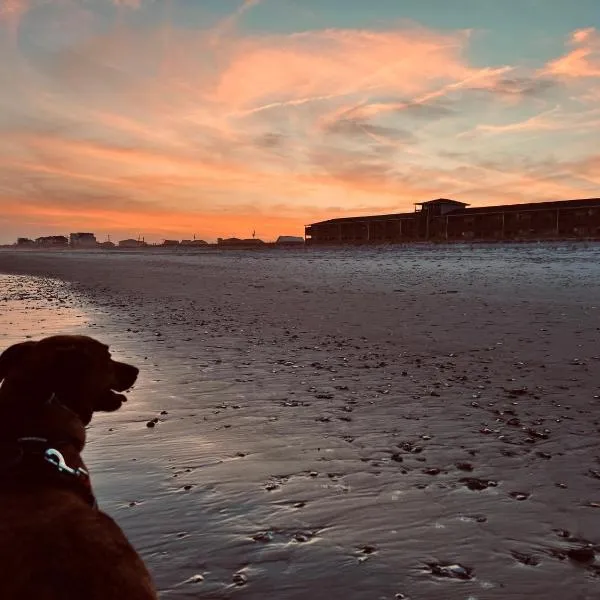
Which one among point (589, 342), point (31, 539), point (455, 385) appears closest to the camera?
point (31, 539)

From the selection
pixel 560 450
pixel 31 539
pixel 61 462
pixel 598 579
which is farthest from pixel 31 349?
pixel 560 450

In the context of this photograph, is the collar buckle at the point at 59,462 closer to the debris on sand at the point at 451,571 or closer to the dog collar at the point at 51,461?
the dog collar at the point at 51,461

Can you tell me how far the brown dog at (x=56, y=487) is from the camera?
2199 mm

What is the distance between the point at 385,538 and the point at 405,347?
23.1ft

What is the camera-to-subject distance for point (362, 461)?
5293 mm

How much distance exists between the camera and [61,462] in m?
2.82

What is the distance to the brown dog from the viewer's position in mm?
2199

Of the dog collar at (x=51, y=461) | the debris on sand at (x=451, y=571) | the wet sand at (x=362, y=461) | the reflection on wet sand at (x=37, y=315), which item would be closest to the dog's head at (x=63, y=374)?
the dog collar at (x=51, y=461)

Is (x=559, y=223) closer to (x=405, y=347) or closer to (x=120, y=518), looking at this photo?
(x=405, y=347)

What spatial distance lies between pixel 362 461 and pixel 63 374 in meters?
2.91

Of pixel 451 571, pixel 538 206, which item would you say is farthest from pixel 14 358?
pixel 538 206

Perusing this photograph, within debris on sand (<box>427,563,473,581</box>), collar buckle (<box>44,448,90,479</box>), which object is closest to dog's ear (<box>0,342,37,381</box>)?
collar buckle (<box>44,448,90,479</box>)

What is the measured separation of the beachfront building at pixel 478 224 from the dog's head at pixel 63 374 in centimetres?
6026

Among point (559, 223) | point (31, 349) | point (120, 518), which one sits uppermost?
point (559, 223)
